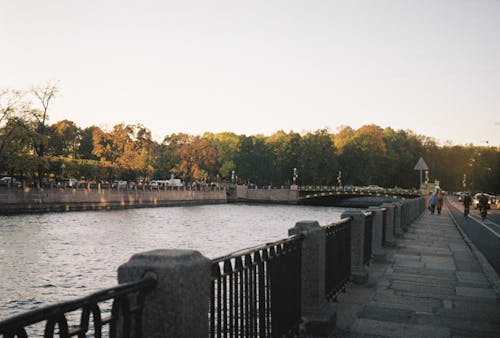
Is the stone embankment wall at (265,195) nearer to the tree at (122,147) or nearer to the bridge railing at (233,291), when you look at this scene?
the tree at (122,147)

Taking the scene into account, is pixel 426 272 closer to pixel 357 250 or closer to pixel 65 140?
pixel 357 250

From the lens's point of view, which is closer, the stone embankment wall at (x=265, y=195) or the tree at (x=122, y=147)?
the tree at (x=122, y=147)

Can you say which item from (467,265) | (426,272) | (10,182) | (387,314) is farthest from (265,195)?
(387,314)

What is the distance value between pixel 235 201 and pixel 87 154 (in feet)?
132

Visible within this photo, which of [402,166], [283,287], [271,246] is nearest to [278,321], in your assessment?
[283,287]

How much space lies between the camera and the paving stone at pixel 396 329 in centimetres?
665

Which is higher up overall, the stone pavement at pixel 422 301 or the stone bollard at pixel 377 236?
the stone bollard at pixel 377 236

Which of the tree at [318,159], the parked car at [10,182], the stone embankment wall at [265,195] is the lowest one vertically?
the stone embankment wall at [265,195]

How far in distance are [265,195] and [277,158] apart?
9.81m

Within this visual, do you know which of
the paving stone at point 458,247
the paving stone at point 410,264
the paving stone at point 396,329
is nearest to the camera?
the paving stone at point 396,329

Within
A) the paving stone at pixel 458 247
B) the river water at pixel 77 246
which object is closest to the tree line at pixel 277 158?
the river water at pixel 77 246

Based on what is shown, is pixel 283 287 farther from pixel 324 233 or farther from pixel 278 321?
pixel 324 233

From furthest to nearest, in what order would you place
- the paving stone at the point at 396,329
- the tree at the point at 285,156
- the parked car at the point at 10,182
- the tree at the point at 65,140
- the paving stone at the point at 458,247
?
the tree at the point at 285,156 < the tree at the point at 65,140 < the parked car at the point at 10,182 < the paving stone at the point at 458,247 < the paving stone at the point at 396,329

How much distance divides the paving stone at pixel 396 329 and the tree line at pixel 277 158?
75612mm
